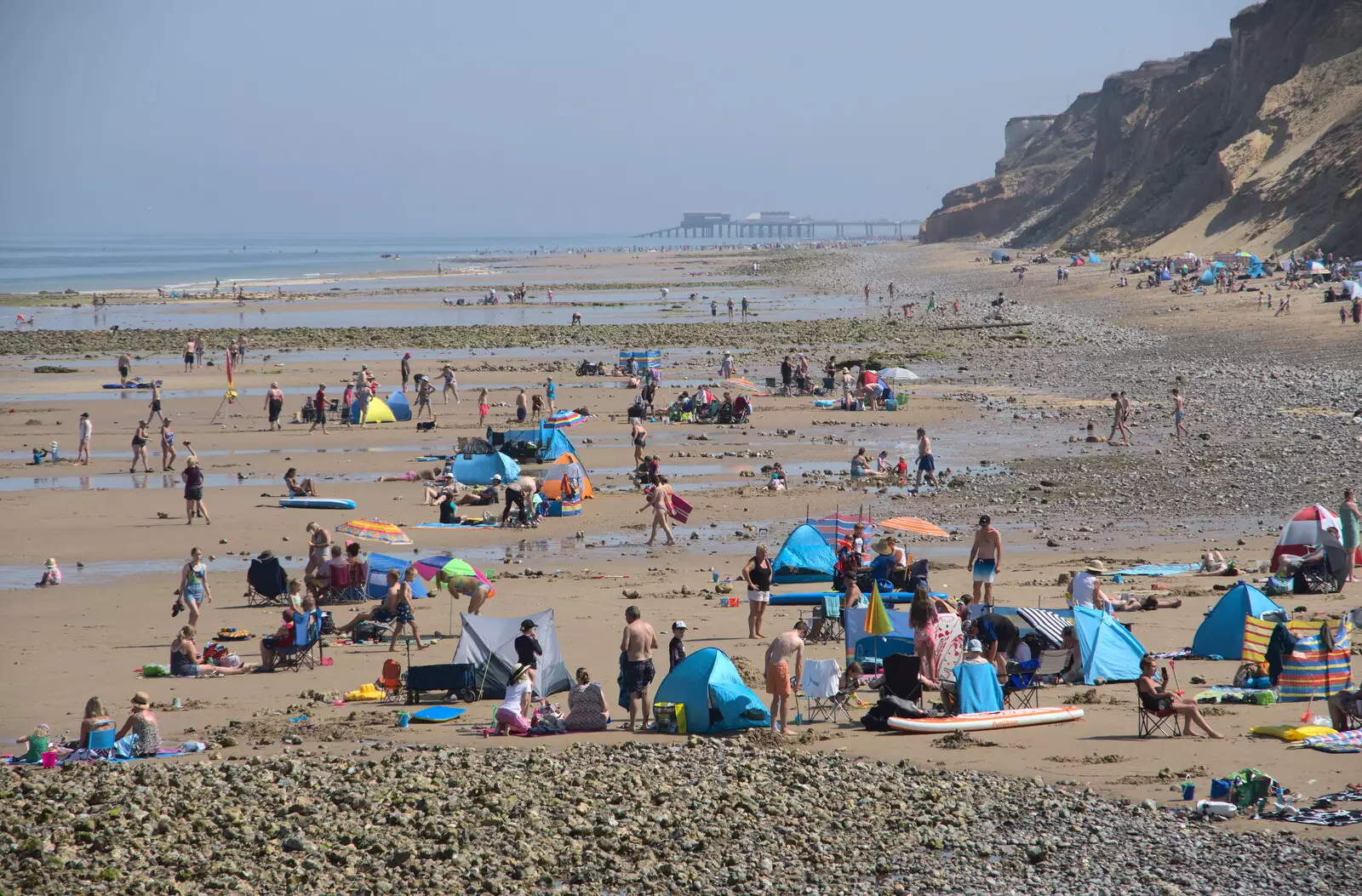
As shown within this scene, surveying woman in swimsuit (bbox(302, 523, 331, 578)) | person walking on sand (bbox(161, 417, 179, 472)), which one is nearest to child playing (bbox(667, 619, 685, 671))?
woman in swimsuit (bbox(302, 523, 331, 578))

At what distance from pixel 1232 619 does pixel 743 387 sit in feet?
77.8

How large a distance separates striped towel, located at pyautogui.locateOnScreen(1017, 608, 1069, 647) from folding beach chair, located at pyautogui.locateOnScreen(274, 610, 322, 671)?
7.22 metres

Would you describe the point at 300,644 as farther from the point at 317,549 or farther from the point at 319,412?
the point at 319,412

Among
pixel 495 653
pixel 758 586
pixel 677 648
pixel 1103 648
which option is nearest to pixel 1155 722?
pixel 1103 648

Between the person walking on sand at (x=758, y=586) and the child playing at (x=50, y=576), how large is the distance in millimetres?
9504

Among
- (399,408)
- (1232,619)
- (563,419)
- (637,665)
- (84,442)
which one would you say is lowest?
(637,665)

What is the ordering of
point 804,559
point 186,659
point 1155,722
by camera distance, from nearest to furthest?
point 1155,722
point 186,659
point 804,559

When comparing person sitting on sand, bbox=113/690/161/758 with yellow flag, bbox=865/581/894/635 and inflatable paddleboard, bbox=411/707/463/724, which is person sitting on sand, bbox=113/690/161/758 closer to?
inflatable paddleboard, bbox=411/707/463/724

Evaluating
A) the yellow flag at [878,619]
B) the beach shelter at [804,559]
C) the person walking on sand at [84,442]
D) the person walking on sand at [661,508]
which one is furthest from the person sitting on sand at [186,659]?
the person walking on sand at [84,442]

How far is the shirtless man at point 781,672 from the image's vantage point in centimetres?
1180

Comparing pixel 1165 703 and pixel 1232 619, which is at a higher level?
pixel 1232 619

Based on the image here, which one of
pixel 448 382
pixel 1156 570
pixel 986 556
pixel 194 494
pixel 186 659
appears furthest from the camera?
pixel 448 382

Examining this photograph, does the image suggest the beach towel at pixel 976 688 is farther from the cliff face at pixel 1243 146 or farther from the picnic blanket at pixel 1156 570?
the cliff face at pixel 1243 146

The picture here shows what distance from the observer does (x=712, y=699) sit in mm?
12070
